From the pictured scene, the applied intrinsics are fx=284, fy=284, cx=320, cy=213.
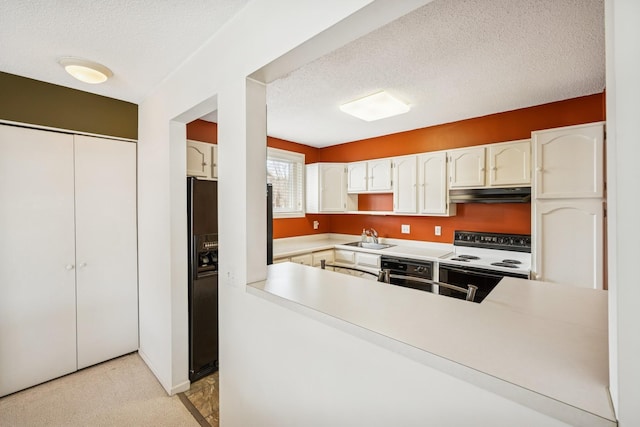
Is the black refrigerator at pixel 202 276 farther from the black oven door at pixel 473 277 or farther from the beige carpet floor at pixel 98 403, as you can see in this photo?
the black oven door at pixel 473 277

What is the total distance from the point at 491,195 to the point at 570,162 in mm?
706

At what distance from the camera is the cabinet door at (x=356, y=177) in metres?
4.00

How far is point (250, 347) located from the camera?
1.47 meters

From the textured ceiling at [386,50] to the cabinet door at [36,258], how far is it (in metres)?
0.64

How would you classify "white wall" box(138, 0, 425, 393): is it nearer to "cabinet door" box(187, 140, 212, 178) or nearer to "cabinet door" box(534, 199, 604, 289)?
"cabinet door" box(187, 140, 212, 178)

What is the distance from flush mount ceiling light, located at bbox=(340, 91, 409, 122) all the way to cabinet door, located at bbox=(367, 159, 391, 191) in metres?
0.99

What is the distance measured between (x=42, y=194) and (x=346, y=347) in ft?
9.09

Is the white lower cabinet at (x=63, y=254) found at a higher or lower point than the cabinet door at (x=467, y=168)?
lower

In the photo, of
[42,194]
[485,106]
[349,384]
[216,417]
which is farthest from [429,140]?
[42,194]

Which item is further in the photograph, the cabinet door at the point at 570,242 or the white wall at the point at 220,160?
the cabinet door at the point at 570,242

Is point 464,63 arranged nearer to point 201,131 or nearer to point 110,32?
point 110,32

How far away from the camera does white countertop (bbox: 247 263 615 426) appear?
2.10ft

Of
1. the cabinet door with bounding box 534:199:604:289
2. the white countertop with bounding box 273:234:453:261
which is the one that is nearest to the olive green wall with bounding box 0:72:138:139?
the white countertop with bounding box 273:234:453:261

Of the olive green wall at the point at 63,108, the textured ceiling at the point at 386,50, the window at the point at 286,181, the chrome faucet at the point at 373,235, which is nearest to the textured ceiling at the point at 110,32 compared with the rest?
the textured ceiling at the point at 386,50
